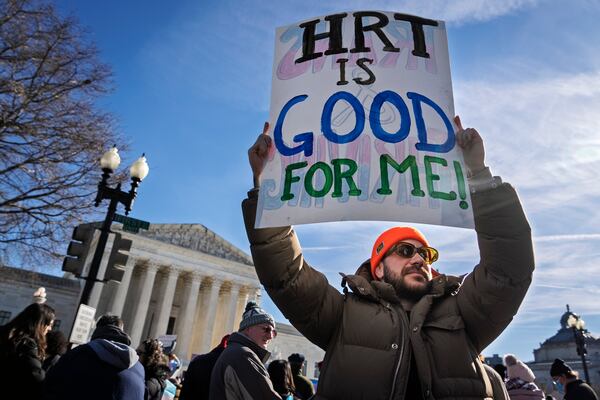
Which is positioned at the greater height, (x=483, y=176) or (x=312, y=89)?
(x=312, y=89)

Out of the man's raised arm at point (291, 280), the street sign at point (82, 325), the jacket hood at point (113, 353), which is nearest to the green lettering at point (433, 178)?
the man's raised arm at point (291, 280)

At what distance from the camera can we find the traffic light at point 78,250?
7102 mm

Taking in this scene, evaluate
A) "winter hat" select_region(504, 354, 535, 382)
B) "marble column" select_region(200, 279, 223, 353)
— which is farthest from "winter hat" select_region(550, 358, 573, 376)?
"marble column" select_region(200, 279, 223, 353)

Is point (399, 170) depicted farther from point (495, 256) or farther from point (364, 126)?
point (495, 256)

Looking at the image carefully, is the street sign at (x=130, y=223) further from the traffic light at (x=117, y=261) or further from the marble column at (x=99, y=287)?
the marble column at (x=99, y=287)

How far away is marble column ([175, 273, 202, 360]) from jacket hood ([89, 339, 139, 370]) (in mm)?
44571

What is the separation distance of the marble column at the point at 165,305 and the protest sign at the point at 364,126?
4564cm

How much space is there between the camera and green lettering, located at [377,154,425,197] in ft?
6.34

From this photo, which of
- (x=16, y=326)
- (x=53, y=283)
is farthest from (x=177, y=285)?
(x=16, y=326)

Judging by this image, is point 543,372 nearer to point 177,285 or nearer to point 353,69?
point 177,285

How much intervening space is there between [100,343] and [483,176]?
2.77 meters

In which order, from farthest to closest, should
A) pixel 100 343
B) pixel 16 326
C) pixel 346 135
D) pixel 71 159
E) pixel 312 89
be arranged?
pixel 71 159 → pixel 16 326 → pixel 100 343 → pixel 312 89 → pixel 346 135

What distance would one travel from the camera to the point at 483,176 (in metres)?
1.96

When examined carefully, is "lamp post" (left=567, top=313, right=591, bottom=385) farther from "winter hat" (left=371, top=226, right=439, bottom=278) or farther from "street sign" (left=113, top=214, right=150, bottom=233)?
"winter hat" (left=371, top=226, right=439, bottom=278)
